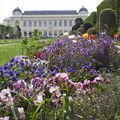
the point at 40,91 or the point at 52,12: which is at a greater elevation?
the point at 40,91

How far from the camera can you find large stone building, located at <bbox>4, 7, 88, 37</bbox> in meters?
142

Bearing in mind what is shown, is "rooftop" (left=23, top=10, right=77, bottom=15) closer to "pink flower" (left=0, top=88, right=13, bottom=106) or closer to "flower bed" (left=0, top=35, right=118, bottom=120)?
"flower bed" (left=0, top=35, right=118, bottom=120)

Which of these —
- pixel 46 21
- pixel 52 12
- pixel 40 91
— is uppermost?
pixel 40 91

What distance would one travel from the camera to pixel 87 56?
7.66m

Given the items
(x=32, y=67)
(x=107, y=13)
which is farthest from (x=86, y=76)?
(x=107, y=13)

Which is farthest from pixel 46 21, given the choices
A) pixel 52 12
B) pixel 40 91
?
pixel 40 91

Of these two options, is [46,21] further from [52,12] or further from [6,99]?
[6,99]

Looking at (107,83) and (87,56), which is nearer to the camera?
(107,83)

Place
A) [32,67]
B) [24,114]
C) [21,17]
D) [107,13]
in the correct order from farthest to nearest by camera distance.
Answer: [21,17] → [107,13] → [32,67] → [24,114]

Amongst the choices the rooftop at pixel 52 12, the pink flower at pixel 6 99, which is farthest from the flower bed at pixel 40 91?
the rooftop at pixel 52 12

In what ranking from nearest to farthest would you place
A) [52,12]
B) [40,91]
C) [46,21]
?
[40,91]
[46,21]
[52,12]

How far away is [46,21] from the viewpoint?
144m

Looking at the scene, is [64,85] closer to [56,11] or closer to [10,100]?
[10,100]

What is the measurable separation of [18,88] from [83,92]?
0.66 meters
